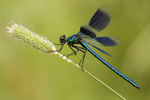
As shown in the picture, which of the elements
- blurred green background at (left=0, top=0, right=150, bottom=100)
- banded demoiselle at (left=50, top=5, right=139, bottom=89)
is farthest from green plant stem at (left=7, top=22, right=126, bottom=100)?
blurred green background at (left=0, top=0, right=150, bottom=100)

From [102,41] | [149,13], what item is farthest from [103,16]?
[149,13]

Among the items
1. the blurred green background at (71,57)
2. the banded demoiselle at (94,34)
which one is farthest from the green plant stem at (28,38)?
the blurred green background at (71,57)

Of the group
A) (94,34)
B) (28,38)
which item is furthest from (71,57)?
(28,38)

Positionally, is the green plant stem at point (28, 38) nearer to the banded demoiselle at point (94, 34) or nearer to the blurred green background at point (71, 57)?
the banded demoiselle at point (94, 34)

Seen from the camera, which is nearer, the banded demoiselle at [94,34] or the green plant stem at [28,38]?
the green plant stem at [28,38]

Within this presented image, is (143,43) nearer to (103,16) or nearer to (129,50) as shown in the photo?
(129,50)

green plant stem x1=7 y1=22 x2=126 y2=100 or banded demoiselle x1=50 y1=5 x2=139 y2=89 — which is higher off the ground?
banded demoiselle x1=50 y1=5 x2=139 y2=89

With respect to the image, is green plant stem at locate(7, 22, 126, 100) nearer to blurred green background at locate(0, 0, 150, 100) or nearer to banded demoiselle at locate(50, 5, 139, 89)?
banded demoiselle at locate(50, 5, 139, 89)

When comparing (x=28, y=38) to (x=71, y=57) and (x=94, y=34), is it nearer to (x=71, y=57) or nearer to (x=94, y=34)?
(x=94, y=34)
